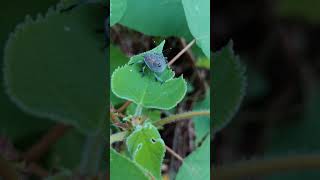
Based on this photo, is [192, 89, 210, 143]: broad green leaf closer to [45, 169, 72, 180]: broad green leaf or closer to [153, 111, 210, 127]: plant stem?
[153, 111, 210, 127]: plant stem

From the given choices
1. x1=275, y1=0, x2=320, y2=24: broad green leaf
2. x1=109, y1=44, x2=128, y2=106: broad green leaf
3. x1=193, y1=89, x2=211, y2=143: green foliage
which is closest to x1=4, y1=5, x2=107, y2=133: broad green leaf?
x1=109, y1=44, x2=128, y2=106: broad green leaf

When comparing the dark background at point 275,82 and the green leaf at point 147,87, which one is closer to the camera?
the green leaf at point 147,87

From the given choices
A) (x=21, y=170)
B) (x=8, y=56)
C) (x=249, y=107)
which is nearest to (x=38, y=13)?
(x=8, y=56)

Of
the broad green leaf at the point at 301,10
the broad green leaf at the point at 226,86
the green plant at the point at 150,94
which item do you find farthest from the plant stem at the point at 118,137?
the broad green leaf at the point at 301,10

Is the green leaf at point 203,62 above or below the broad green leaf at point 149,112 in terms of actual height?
above

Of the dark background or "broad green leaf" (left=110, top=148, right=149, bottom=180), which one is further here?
the dark background

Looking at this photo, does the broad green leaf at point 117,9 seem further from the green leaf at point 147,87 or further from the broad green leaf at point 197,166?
the broad green leaf at point 197,166
